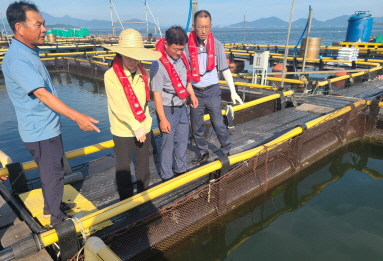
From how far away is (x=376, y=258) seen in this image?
3.34m

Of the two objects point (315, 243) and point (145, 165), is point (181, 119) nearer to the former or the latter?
point (145, 165)

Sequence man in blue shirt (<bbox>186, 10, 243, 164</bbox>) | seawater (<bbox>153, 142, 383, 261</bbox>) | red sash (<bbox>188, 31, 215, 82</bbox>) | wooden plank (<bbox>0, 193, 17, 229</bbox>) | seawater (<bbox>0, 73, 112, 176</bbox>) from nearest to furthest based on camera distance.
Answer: wooden plank (<bbox>0, 193, 17, 229</bbox>) < seawater (<bbox>153, 142, 383, 261</bbox>) < man in blue shirt (<bbox>186, 10, 243, 164</bbox>) < red sash (<bbox>188, 31, 215, 82</bbox>) < seawater (<bbox>0, 73, 112, 176</bbox>)

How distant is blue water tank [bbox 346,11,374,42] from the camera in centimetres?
2216

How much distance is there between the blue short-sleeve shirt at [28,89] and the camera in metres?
2.25

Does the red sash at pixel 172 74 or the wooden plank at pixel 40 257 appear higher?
the red sash at pixel 172 74

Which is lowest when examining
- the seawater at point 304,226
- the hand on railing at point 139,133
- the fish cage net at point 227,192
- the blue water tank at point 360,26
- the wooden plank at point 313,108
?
the seawater at point 304,226

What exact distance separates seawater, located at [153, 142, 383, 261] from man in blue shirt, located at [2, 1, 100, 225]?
1627mm

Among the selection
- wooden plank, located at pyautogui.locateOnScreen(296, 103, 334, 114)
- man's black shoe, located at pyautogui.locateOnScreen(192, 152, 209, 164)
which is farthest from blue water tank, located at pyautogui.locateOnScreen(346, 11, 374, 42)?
man's black shoe, located at pyautogui.locateOnScreen(192, 152, 209, 164)

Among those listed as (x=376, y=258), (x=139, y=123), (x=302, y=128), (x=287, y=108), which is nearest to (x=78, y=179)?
(x=139, y=123)

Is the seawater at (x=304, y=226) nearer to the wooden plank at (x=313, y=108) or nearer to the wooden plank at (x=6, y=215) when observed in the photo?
the wooden plank at (x=6, y=215)

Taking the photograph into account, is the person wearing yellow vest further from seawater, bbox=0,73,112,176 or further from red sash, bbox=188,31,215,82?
seawater, bbox=0,73,112,176

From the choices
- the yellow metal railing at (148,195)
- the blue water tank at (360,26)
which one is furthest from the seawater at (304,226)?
the blue water tank at (360,26)

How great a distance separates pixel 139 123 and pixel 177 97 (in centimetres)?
72

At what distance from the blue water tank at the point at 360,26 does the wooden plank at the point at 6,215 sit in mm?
26919
